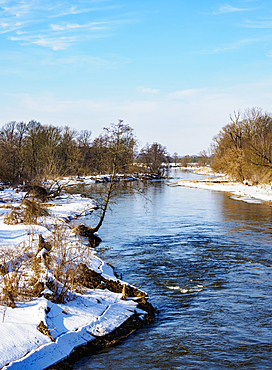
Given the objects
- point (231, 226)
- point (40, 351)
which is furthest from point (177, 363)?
point (231, 226)

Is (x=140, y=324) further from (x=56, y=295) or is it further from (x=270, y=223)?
(x=270, y=223)

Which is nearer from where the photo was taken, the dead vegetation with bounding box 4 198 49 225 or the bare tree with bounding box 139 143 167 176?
the dead vegetation with bounding box 4 198 49 225

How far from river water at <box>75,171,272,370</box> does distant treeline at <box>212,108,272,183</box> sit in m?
22.4

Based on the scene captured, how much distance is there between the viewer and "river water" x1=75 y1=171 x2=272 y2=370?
6184mm

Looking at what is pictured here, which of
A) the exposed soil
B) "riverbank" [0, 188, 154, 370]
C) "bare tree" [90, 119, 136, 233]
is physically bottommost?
the exposed soil

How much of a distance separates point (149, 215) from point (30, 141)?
3191 centimetres

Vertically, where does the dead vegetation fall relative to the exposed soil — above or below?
above

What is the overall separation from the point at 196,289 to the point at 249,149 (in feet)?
121

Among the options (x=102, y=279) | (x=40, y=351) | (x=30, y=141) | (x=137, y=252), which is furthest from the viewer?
(x=30, y=141)

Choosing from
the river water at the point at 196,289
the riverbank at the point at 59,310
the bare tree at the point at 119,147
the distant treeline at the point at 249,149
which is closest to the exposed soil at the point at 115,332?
the riverbank at the point at 59,310

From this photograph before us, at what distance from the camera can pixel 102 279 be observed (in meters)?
9.10

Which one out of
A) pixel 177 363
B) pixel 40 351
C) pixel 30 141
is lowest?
pixel 177 363

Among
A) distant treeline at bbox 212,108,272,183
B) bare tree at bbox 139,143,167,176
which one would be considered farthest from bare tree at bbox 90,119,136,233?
bare tree at bbox 139,143,167,176

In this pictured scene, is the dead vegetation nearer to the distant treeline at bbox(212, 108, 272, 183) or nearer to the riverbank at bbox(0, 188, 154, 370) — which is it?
the riverbank at bbox(0, 188, 154, 370)
